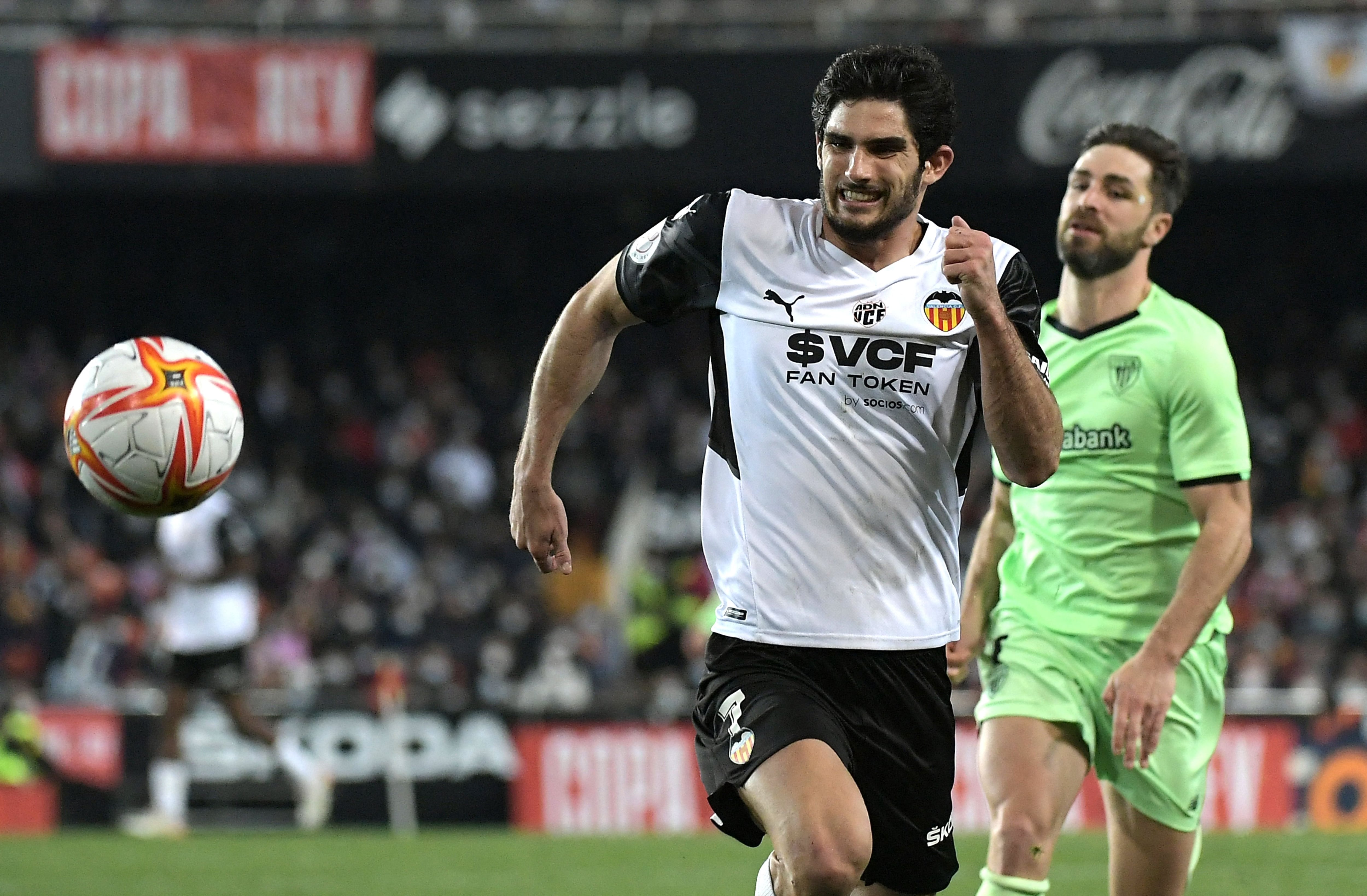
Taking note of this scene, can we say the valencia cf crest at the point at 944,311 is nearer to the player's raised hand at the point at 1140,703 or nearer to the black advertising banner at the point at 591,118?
the player's raised hand at the point at 1140,703

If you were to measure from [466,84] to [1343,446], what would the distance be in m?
9.67

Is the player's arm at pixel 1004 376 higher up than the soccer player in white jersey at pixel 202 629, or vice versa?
the player's arm at pixel 1004 376

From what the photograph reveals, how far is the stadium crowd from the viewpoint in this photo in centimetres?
1645

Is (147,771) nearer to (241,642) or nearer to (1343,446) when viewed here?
(241,642)

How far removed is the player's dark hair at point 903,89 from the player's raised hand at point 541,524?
40.2 inches

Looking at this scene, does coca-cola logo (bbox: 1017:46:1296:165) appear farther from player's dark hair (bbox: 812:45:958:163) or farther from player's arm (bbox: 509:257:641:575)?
player's arm (bbox: 509:257:641:575)

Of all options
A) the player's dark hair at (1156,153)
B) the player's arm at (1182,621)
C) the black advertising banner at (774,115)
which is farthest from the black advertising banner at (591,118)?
the player's arm at (1182,621)

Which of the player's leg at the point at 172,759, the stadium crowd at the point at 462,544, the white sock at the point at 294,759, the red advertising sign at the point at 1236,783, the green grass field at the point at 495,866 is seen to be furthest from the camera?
the stadium crowd at the point at 462,544

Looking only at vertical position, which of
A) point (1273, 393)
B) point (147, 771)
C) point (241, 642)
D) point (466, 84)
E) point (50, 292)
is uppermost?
point (466, 84)

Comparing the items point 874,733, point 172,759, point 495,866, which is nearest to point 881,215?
point 874,733

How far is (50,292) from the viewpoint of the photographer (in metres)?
22.9

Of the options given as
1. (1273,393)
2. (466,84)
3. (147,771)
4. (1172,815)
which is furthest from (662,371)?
(1172,815)

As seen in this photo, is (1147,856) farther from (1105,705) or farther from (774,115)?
(774,115)

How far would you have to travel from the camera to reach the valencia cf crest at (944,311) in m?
4.30
